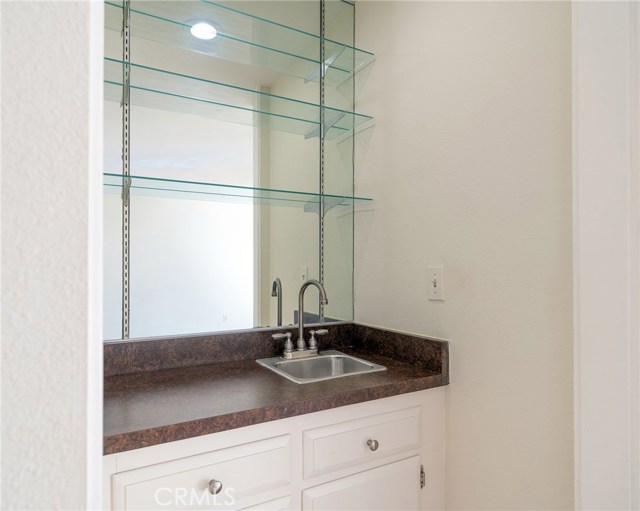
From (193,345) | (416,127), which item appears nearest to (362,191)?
(416,127)

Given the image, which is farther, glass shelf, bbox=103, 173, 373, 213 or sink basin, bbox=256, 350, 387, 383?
sink basin, bbox=256, 350, 387, 383

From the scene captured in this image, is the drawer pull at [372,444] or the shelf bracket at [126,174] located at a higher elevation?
the shelf bracket at [126,174]

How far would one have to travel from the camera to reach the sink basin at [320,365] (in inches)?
60.4

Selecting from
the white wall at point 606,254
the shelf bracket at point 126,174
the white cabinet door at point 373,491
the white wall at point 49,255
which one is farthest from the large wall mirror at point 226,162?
the white wall at point 49,255

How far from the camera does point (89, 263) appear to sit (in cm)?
38

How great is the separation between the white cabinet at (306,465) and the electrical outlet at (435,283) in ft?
1.06

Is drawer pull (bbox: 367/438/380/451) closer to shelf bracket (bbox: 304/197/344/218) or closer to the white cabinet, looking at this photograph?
the white cabinet

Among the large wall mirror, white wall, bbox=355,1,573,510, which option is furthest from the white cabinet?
the large wall mirror

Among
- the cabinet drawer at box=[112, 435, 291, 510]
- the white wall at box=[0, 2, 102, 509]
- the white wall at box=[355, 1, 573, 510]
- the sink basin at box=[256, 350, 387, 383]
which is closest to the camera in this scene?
the white wall at box=[0, 2, 102, 509]

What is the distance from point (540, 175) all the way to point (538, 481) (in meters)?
0.86

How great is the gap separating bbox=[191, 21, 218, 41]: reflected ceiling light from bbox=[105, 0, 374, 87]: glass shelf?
2cm

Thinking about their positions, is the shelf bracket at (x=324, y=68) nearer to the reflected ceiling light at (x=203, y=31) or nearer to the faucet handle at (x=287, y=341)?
the reflected ceiling light at (x=203, y=31)

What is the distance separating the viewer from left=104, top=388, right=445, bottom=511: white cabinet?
0.92m

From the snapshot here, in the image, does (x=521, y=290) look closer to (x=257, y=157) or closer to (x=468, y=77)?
(x=468, y=77)
